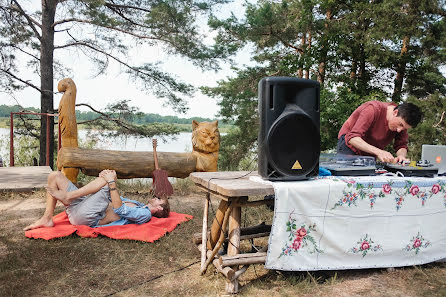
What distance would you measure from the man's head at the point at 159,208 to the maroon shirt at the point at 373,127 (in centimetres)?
194

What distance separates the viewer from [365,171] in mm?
2680

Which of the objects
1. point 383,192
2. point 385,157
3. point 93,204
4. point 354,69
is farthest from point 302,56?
point 383,192

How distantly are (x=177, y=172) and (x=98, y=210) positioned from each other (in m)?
1.86

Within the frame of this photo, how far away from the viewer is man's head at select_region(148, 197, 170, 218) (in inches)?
156

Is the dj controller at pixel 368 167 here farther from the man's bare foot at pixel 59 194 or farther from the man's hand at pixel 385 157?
the man's bare foot at pixel 59 194

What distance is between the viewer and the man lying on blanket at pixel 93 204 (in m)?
3.42

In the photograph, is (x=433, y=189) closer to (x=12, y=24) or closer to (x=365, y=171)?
(x=365, y=171)

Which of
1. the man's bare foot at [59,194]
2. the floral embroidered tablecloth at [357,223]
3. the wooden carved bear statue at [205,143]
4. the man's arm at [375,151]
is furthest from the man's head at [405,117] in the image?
the man's bare foot at [59,194]

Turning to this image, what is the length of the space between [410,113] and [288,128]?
1117 millimetres

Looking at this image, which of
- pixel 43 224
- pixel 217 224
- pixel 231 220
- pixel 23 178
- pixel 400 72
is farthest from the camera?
pixel 400 72

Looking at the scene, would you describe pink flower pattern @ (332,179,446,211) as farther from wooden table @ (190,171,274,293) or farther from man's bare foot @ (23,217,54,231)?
man's bare foot @ (23,217,54,231)

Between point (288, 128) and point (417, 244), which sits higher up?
point (288, 128)

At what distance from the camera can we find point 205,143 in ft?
16.8

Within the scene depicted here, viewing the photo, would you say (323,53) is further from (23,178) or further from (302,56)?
(23,178)
